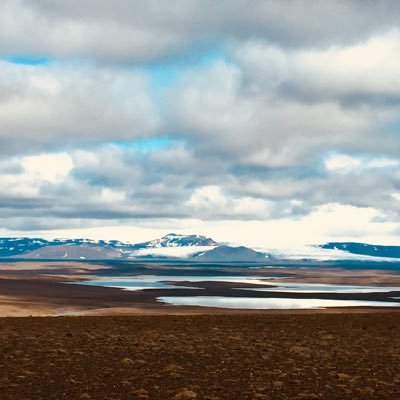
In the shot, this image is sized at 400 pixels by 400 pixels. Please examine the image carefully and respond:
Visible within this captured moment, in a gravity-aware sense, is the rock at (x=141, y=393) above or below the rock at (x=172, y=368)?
below

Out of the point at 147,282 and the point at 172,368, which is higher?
the point at 172,368

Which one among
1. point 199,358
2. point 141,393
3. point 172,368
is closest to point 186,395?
point 141,393

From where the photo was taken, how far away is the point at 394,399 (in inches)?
628

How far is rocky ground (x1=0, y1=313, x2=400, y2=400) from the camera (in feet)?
54.2

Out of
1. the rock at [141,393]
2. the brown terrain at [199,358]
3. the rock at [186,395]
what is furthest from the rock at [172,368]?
the rock at [186,395]

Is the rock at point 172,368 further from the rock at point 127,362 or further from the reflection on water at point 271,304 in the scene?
the reflection on water at point 271,304

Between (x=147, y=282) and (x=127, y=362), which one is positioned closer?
(x=127, y=362)

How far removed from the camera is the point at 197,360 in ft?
67.3

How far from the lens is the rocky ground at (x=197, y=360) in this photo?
1652cm

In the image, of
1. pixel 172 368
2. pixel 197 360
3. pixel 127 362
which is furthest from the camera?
pixel 197 360

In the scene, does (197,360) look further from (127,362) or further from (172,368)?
(127,362)

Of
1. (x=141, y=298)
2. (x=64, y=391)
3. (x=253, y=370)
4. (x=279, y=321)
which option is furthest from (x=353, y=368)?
(x=141, y=298)

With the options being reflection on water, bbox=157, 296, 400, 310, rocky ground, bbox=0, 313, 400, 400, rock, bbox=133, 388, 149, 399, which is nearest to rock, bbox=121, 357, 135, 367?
rocky ground, bbox=0, 313, 400, 400

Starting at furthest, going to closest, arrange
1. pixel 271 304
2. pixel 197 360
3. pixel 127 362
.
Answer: pixel 271 304, pixel 197 360, pixel 127 362
